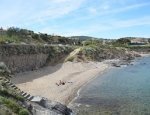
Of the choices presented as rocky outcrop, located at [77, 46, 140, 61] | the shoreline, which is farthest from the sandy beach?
rocky outcrop, located at [77, 46, 140, 61]

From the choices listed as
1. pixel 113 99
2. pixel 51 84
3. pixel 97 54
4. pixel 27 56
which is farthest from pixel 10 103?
pixel 97 54

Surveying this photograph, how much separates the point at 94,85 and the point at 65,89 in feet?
24.3

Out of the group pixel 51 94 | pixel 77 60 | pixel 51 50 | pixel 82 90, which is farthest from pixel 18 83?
pixel 77 60

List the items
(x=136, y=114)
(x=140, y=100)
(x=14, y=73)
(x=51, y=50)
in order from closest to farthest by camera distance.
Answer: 1. (x=136, y=114)
2. (x=140, y=100)
3. (x=14, y=73)
4. (x=51, y=50)

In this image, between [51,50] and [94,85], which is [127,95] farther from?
[51,50]

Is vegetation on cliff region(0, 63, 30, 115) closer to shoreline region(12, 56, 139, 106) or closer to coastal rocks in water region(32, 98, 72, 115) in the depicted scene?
coastal rocks in water region(32, 98, 72, 115)

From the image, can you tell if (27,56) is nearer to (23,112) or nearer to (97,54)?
(23,112)

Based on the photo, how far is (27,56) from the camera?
57031mm

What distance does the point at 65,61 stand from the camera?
7431 cm

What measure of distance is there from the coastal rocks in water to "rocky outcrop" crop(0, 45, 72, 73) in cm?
2158

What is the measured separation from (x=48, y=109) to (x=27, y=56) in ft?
102

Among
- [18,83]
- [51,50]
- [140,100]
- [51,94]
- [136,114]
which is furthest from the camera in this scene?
[51,50]

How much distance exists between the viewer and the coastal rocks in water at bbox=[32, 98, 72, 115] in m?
24.7

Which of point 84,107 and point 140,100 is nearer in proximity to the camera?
point 84,107
